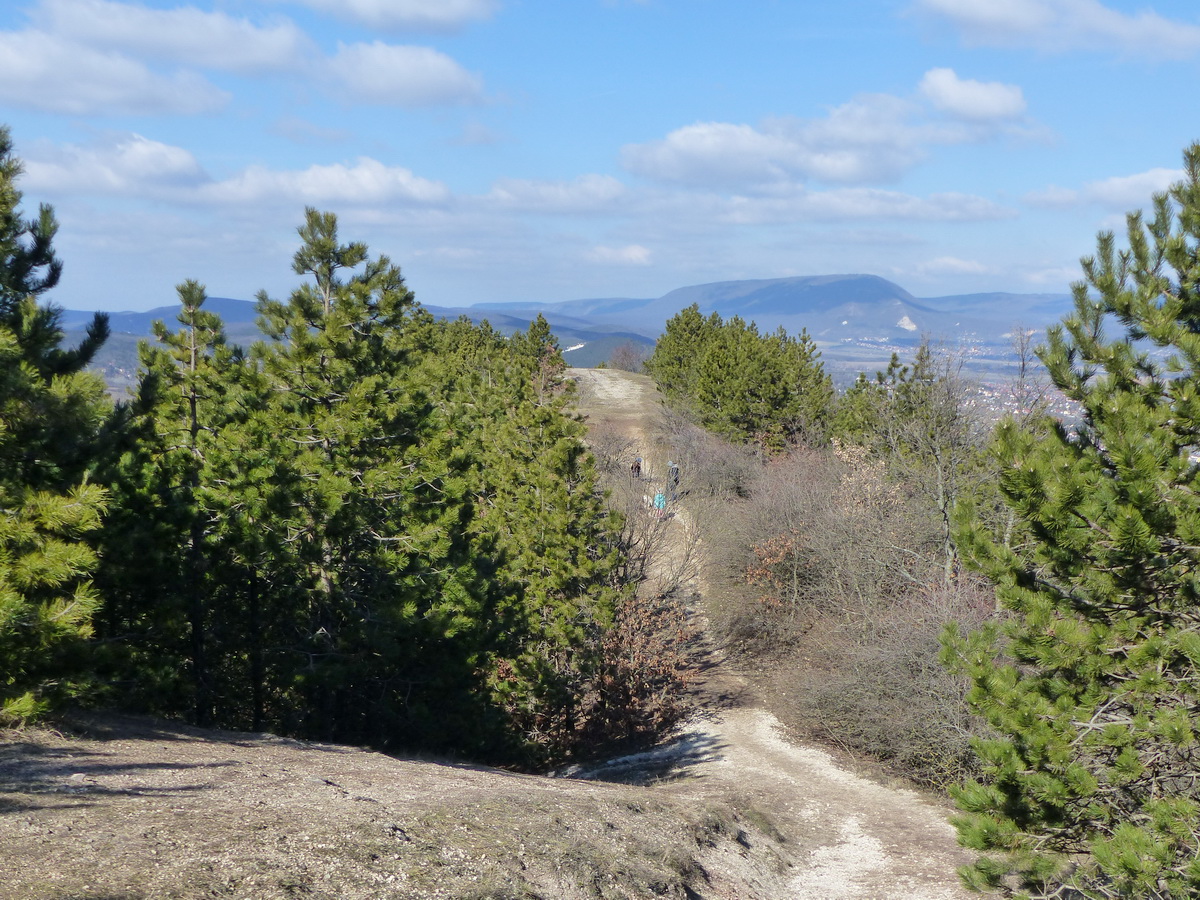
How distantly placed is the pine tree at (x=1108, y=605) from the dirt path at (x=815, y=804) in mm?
4413

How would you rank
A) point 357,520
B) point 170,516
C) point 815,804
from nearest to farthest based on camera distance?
point 170,516 → point 357,520 → point 815,804

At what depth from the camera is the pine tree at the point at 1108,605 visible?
7406mm

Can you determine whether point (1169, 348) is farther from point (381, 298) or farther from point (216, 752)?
point (381, 298)

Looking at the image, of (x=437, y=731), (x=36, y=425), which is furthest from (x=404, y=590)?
(x=36, y=425)

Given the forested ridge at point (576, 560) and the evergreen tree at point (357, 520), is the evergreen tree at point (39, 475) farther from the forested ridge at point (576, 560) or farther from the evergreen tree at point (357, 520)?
the evergreen tree at point (357, 520)

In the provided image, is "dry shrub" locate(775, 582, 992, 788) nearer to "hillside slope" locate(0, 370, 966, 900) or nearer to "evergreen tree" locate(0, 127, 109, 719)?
"hillside slope" locate(0, 370, 966, 900)

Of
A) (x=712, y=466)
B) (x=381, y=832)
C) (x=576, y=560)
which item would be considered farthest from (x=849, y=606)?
(x=381, y=832)

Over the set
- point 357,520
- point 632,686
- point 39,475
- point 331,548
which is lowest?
point 632,686

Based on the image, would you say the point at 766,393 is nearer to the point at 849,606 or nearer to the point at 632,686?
the point at 849,606

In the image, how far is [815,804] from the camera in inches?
664

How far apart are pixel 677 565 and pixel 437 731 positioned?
17.2m

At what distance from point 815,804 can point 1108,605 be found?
10034 millimetres

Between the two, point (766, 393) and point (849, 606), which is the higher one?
point (766, 393)

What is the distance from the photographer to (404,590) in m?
16.5
